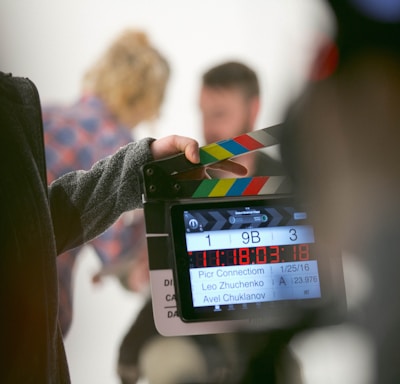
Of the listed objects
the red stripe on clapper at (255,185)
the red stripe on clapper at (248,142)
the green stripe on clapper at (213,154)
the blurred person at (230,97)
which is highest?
the blurred person at (230,97)

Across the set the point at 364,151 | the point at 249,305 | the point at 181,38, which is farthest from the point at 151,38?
the point at 249,305

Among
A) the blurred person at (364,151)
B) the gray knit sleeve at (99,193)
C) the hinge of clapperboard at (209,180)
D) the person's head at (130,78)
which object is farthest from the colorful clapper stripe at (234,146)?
the person's head at (130,78)

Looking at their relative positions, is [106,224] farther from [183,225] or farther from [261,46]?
[261,46]

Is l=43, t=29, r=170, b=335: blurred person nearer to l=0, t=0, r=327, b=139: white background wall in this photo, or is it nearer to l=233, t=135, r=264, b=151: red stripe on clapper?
l=0, t=0, r=327, b=139: white background wall

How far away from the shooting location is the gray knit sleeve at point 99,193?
40.9 inches

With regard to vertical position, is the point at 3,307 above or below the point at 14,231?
below

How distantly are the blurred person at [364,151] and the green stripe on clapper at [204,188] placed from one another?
0.32 m

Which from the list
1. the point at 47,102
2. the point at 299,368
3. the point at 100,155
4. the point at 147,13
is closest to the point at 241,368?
the point at 299,368

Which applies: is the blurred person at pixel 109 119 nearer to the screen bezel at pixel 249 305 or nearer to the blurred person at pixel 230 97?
the blurred person at pixel 230 97

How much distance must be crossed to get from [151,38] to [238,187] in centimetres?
52

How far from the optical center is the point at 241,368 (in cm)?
132

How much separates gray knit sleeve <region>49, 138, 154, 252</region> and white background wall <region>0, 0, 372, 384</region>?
0.21 m

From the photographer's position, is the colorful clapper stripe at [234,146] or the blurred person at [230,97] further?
the blurred person at [230,97]

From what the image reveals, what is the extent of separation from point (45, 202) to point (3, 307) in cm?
19
